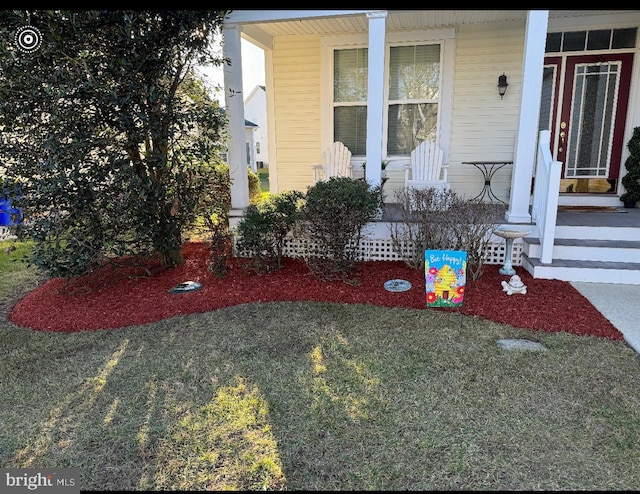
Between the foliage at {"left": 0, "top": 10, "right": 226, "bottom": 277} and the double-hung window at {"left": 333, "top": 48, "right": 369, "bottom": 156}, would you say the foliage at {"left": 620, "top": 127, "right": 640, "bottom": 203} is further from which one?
the foliage at {"left": 0, "top": 10, "right": 226, "bottom": 277}

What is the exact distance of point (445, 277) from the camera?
141 inches

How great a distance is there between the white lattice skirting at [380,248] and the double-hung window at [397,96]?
2071mm

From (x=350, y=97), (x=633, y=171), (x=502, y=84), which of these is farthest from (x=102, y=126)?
(x=633, y=171)

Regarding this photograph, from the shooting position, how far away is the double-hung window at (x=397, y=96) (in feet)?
20.5

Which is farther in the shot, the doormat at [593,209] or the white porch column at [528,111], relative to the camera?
the doormat at [593,209]

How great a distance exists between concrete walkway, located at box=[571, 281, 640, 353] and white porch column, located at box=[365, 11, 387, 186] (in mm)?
2385

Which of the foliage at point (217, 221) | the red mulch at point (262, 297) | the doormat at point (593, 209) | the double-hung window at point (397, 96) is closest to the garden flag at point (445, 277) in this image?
the red mulch at point (262, 297)

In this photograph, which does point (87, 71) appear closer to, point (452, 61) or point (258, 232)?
point (258, 232)

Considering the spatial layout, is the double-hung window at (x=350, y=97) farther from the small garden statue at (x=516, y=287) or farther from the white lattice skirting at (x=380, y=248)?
the small garden statue at (x=516, y=287)

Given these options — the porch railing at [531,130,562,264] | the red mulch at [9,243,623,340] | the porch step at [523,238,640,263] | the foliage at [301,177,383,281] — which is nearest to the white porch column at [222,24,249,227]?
Result: the red mulch at [9,243,623,340]

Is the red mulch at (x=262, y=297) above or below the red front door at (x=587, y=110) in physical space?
below

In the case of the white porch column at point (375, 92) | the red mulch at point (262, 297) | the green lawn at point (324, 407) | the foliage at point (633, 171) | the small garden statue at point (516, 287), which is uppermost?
the white porch column at point (375, 92)

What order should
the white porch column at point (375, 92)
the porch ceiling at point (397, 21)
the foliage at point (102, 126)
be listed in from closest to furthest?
the foliage at point (102, 126)
the white porch column at point (375, 92)
the porch ceiling at point (397, 21)

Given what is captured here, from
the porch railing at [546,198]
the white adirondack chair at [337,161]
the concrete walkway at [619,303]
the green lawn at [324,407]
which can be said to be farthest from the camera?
the white adirondack chair at [337,161]
